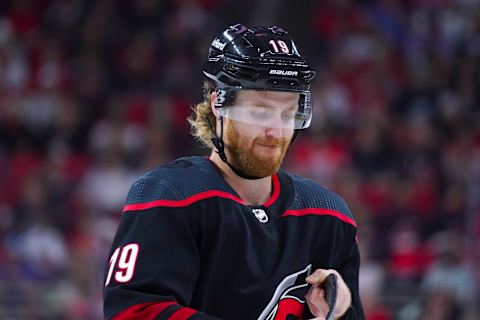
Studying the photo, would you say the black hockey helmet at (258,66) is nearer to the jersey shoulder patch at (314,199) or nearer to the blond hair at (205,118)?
the blond hair at (205,118)

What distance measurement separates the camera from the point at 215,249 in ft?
8.68

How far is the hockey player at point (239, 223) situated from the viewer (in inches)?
101

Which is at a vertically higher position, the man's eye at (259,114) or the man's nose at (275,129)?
the man's eye at (259,114)

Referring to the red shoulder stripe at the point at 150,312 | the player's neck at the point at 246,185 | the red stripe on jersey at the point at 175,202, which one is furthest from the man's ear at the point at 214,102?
the red shoulder stripe at the point at 150,312

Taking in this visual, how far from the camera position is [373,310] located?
6.66 meters

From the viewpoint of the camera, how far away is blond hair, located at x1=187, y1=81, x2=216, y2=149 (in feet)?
9.43

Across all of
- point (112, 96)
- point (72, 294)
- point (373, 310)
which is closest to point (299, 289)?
point (373, 310)

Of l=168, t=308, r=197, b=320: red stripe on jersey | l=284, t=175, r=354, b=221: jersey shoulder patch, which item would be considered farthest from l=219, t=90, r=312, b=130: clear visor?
l=168, t=308, r=197, b=320: red stripe on jersey

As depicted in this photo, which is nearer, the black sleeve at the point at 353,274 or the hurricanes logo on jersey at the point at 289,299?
the hurricanes logo on jersey at the point at 289,299

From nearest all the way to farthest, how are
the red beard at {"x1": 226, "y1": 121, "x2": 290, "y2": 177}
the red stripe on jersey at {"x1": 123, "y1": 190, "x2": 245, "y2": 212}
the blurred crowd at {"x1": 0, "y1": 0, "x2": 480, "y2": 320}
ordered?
1. the red stripe on jersey at {"x1": 123, "y1": 190, "x2": 245, "y2": 212}
2. the red beard at {"x1": 226, "y1": 121, "x2": 290, "y2": 177}
3. the blurred crowd at {"x1": 0, "y1": 0, "x2": 480, "y2": 320}

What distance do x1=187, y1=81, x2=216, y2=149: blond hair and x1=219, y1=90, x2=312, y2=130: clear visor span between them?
113 millimetres

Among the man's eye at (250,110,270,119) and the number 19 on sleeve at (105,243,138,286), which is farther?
the man's eye at (250,110,270,119)

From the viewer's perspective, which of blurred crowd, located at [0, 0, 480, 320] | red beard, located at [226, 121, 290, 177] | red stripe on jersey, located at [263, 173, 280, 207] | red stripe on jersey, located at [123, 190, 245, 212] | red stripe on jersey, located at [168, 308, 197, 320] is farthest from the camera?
blurred crowd, located at [0, 0, 480, 320]

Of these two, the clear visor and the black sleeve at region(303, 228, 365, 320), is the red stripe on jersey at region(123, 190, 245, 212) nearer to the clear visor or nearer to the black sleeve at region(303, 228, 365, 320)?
the clear visor
